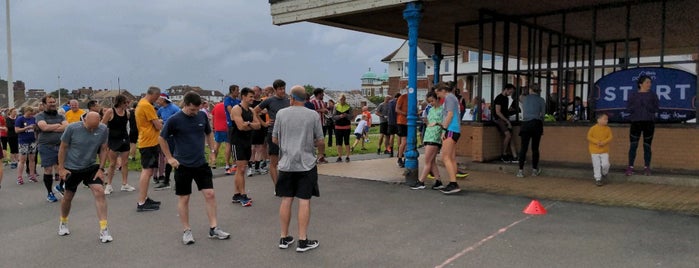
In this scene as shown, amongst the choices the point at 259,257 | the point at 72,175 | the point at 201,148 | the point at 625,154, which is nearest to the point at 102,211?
the point at 72,175

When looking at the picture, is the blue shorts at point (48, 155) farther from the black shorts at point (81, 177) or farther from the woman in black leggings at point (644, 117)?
the woman in black leggings at point (644, 117)

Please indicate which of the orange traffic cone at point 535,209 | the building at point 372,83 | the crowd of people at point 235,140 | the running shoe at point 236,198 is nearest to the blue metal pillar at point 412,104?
the crowd of people at point 235,140

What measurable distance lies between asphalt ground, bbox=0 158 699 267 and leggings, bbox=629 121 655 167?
222cm

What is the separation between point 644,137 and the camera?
8.02m

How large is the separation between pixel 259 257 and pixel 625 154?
716cm

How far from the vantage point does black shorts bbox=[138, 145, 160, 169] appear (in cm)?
715

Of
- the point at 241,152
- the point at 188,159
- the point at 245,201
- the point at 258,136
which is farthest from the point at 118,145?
the point at 188,159

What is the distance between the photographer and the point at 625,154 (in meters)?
8.93

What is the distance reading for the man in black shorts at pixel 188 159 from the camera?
17.2ft

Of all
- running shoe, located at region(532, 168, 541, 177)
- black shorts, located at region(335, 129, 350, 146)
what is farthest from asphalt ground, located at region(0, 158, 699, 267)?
black shorts, located at region(335, 129, 350, 146)

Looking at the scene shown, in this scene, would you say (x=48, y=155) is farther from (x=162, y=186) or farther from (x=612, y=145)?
(x=612, y=145)

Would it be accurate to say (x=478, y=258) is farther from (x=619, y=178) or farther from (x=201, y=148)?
(x=619, y=178)

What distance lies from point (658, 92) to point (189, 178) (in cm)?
817

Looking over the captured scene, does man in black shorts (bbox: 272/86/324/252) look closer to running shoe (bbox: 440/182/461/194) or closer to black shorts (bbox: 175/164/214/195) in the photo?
black shorts (bbox: 175/164/214/195)
